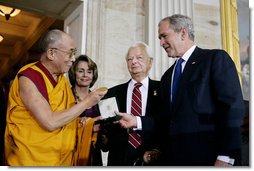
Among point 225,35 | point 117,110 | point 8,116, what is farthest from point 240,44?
point 8,116

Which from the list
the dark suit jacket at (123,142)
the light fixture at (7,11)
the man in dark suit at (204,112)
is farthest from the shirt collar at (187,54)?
the light fixture at (7,11)

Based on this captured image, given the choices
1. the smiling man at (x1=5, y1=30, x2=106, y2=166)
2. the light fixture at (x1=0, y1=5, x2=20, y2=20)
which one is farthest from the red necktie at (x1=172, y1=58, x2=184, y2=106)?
the light fixture at (x1=0, y1=5, x2=20, y2=20)

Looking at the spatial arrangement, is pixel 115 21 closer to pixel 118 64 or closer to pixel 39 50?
pixel 118 64

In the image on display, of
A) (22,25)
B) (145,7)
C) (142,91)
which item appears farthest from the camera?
(22,25)

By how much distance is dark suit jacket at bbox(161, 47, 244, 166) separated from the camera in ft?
7.66

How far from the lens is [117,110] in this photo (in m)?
2.78

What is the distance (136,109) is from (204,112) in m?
0.61

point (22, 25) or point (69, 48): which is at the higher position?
point (22, 25)

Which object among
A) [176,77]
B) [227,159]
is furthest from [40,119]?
[227,159]

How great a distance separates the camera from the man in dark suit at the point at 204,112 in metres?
2.34

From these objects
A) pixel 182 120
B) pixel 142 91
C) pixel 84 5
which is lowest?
pixel 182 120

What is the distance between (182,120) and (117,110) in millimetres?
491

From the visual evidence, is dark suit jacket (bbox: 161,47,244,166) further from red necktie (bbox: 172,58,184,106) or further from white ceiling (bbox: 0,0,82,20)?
white ceiling (bbox: 0,0,82,20)

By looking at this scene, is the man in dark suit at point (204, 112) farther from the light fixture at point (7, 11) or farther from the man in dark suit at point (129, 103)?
the light fixture at point (7, 11)
